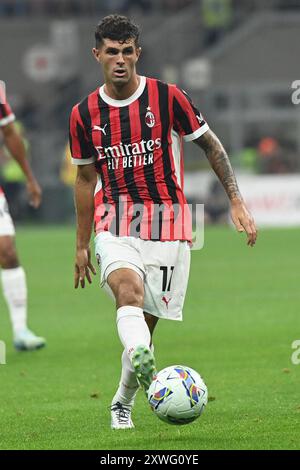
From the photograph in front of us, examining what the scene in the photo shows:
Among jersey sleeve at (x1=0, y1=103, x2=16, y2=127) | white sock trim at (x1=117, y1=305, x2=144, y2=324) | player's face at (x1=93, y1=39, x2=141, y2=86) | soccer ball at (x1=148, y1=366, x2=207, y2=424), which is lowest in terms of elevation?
Answer: soccer ball at (x1=148, y1=366, x2=207, y2=424)

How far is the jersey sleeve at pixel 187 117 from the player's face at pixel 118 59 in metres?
0.32

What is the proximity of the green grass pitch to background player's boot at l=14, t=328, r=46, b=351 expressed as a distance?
3.6 inches

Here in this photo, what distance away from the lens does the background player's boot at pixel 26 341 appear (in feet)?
36.1

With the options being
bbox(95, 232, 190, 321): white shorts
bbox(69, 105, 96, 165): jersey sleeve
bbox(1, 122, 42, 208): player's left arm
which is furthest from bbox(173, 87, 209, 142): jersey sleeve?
bbox(1, 122, 42, 208): player's left arm

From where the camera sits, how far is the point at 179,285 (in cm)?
722

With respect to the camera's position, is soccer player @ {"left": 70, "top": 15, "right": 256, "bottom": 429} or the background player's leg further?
the background player's leg

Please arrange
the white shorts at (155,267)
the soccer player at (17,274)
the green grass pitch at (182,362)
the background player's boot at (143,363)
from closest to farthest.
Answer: the background player's boot at (143,363) → the green grass pitch at (182,362) → the white shorts at (155,267) → the soccer player at (17,274)

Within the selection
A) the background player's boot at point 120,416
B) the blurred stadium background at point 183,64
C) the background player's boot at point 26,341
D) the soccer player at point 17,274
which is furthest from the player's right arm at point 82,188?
the blurred stadium background at point 183,64

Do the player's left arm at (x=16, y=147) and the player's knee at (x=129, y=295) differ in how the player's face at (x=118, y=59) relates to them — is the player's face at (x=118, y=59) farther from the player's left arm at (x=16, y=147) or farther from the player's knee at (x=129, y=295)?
the player's left arm at (x=16, y=147)

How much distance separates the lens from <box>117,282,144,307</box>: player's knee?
6859 millimetres

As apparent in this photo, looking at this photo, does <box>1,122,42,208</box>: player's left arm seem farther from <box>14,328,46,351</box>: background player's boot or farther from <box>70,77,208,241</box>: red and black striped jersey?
<box>70,77,208,241</box>: red and black striped jersey

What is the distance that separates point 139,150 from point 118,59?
21.2 inches

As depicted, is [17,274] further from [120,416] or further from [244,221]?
[244,221]

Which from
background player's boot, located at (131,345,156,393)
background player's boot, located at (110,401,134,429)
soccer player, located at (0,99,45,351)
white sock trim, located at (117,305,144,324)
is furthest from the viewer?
soccer player, located at (0,99,45,351)
